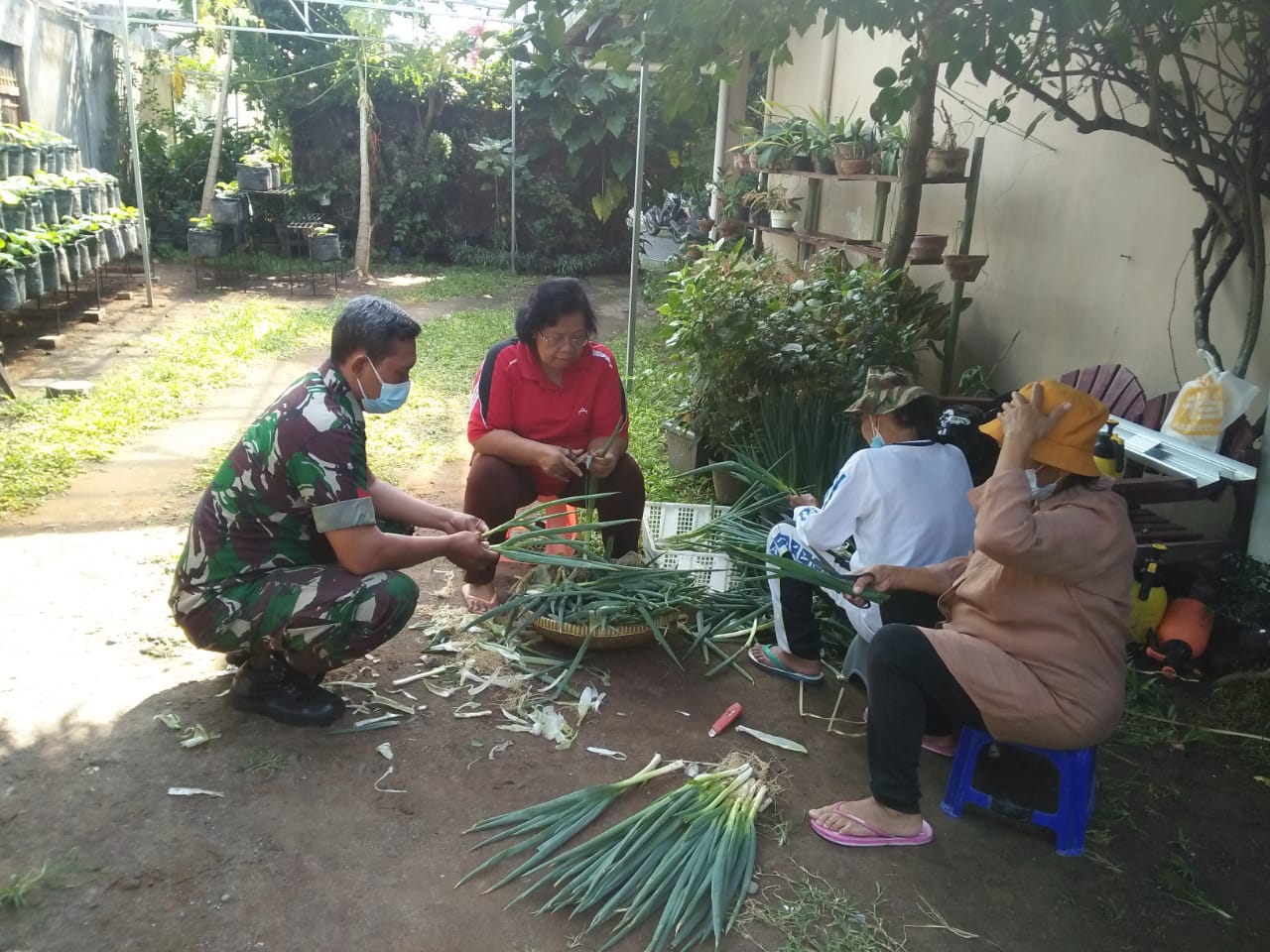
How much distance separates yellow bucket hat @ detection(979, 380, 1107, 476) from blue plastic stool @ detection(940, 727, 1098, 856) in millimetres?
685

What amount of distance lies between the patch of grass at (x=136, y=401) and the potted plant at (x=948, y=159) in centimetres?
468

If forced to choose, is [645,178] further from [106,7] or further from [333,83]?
[106,7]

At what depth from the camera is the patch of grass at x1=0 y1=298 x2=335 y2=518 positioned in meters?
4.74

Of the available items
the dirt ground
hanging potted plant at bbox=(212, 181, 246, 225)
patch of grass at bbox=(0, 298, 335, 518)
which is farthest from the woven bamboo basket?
hanging potted plant at bbox=(212, 181, 246, 225)

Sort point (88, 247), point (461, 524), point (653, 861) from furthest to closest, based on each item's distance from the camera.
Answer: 1. point (88, 247)
2. point (461, 524)
3. point (653, 861)

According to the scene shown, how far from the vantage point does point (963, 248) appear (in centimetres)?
527

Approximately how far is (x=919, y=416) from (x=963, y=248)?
293cm

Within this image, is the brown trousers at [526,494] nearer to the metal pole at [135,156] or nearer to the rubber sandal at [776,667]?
the rubber sandal at [776,667]

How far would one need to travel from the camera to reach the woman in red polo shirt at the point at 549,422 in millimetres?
3500

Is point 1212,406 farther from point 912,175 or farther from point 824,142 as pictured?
point 824,142

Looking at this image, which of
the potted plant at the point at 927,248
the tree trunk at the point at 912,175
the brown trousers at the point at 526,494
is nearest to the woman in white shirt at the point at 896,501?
the brown trousers at the point at 526,494

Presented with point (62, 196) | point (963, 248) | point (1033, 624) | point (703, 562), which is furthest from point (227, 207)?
point (1033, 624)

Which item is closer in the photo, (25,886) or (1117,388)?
(25,886)

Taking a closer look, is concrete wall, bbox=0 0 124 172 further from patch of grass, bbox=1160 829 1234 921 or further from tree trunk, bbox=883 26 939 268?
patch of grass, bbox=1160 829 1234 921
